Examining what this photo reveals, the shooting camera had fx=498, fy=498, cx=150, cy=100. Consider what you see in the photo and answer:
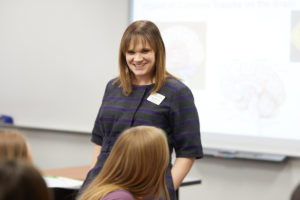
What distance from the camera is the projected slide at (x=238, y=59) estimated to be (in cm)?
336

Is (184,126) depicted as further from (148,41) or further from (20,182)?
(20,182)

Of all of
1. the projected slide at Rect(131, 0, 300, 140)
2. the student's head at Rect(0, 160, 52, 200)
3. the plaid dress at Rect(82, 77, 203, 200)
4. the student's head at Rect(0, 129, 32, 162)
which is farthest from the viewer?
the projected slide at Rect(131, 0, 300, 140)

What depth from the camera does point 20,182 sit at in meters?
0.79

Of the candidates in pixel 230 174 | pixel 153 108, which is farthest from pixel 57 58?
pixel 153 108

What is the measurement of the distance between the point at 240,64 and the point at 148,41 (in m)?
1.61

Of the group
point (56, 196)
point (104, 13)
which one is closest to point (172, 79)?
point (56, 196)

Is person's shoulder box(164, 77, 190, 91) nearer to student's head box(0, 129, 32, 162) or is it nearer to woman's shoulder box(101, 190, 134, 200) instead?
woman's shoulder box(101, 190, 134, 200)

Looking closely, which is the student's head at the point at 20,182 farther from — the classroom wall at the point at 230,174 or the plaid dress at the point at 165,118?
the classroom wall at the point at 230,174

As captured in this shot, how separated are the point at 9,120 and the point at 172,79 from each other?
9.10 ft

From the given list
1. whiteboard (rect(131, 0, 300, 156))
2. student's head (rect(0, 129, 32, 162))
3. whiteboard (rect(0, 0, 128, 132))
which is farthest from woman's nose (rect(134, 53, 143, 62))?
whiteboard (rect(0, 0, 128, 132))

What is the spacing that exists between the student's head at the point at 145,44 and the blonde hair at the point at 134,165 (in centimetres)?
45

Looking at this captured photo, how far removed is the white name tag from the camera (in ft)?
6.69

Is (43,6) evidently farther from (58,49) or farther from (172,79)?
(172,79)

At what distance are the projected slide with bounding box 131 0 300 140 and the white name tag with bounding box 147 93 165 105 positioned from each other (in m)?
1.58
